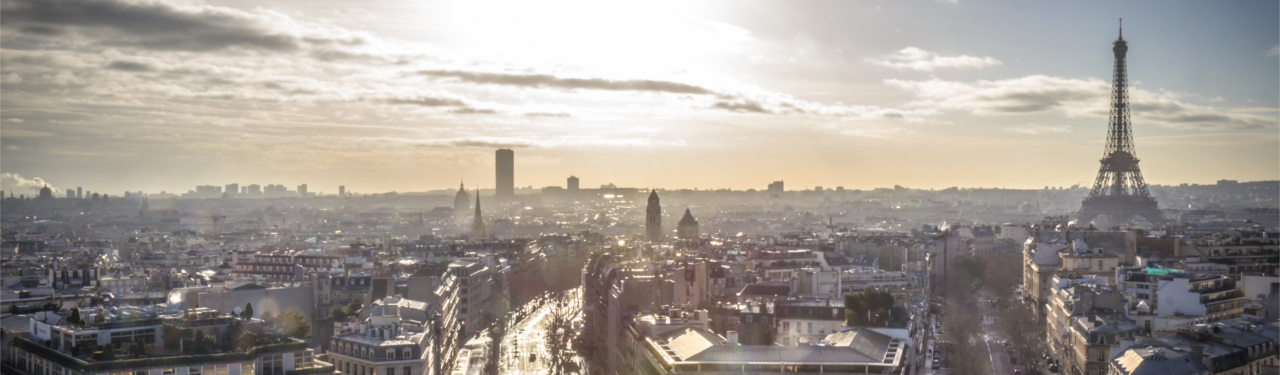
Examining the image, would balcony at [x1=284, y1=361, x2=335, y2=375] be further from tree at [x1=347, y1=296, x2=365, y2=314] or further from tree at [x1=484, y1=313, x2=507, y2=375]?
tree at [x1=484, y1=313, x2=507, y2=375]

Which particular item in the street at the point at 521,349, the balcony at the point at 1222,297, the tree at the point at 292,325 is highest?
the tree at the point at 292,325

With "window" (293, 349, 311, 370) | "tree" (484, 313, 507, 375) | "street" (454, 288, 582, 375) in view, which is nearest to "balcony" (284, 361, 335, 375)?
"window" (293, 349, 311, 370)

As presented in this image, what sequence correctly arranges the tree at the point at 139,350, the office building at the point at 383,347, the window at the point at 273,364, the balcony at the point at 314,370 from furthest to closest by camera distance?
1. the office building at the point at 383,347
2. the balcony at the point at 314,370
3. the window at the point at 273,364
4. the tree at the point at 139,350

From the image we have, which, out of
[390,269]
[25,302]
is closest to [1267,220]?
[390,269]

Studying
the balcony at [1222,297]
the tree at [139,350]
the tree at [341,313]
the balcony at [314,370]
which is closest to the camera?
the tree at [139,350]

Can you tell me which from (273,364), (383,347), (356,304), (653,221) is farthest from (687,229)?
(273,364)

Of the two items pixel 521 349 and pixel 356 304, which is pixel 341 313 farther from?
pixel 521 349

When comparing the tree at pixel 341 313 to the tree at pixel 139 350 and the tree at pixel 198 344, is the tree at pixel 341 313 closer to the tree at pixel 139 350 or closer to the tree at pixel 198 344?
the tree at pixel 198 344

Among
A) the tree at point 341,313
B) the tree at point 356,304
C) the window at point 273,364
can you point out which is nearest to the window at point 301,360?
the window at point 273,364

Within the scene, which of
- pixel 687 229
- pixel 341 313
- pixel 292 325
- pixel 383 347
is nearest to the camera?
pixel 383 347
